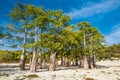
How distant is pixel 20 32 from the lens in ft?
112

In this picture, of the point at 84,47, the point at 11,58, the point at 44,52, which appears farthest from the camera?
the point at 11,58

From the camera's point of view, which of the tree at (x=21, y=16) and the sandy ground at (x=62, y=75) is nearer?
the sandy ground at (x=62, y=75)

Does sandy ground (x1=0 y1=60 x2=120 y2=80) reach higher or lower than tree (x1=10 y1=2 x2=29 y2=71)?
lower

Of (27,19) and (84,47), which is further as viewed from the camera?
(84,47)

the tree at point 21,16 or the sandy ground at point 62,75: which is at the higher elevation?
the tree at point 21,16

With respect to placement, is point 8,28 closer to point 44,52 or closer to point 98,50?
point 44,52

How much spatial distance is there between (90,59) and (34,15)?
17010mm

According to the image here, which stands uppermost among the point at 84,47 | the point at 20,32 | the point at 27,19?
the point at 27,19

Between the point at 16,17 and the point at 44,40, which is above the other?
the point at 16,17

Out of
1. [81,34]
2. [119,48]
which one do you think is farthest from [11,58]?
[119,48]

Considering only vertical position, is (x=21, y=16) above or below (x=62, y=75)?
above

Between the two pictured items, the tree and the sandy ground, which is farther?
the tree

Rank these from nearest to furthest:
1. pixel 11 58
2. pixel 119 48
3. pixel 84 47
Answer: pixel 84 47, pixel 11 58, pixel 119 48

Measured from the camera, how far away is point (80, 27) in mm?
41531
